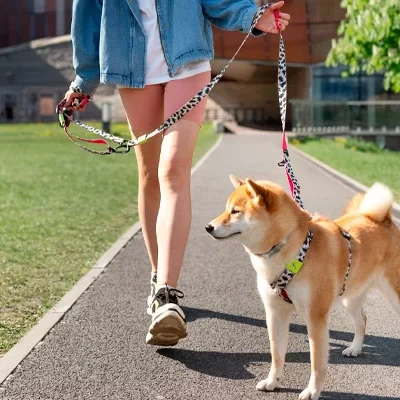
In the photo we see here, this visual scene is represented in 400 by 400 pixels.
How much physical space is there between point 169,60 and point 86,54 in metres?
0.61

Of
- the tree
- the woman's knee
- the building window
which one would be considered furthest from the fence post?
the woman's knee

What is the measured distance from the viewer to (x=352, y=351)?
445 cm

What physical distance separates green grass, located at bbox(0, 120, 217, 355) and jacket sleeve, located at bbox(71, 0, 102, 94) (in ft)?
5.39

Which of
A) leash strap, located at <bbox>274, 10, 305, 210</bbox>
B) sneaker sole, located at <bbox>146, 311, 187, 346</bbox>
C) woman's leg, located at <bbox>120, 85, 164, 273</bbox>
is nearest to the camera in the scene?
sneaker sole, located at <bbox>146, 311, 187, 346</bbox>

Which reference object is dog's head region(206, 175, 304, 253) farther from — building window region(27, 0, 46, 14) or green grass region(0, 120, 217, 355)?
building window region(27, 0, 46, 14)

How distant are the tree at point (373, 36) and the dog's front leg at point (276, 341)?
508 inches

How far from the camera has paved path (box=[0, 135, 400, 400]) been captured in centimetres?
385

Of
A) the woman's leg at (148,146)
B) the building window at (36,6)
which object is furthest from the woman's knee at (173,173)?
the building window at (36,6)

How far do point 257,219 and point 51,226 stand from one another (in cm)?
658

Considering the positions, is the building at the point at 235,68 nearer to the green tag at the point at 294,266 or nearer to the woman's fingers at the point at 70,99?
the woman's fingers at the point at 70,99

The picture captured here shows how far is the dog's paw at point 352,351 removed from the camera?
445 cm

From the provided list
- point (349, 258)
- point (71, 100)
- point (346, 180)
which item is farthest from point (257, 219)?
point (346, 180)

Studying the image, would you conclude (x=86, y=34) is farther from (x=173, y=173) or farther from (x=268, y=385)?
(x=268, y=385)

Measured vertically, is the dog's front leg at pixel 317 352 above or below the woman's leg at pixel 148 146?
below
